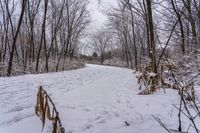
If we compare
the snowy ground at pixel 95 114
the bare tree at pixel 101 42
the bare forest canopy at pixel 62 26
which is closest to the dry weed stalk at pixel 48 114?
the snowy ground at pixel 95 114

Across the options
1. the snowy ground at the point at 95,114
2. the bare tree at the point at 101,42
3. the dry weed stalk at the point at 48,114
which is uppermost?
the bare tree at the point at 101,42

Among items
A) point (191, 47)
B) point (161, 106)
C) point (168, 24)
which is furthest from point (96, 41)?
point (161, 106)

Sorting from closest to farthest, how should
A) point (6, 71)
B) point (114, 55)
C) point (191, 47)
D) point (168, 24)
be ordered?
1. point (191, 47)
2. point (6, 71)
3. point (168, 24)
4. point (114, 55)

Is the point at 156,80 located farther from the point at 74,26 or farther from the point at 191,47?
the point at 74,26

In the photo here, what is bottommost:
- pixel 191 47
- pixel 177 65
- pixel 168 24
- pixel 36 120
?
pixel 36 120

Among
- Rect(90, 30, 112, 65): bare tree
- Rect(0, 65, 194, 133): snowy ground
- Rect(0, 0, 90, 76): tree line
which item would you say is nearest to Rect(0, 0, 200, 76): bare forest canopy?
Rect(0, 0, 90, 76): tree line

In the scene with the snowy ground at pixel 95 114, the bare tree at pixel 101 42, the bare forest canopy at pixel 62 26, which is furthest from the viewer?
the bare tree at pixel 101 42

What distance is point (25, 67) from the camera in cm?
1388

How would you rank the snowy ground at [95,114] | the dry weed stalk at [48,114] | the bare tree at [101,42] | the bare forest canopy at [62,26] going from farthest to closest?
1. the bare tree at [101,42]
2. the bare forest canopy at [62,26]
3. the snowy ground at [95,114]
4. the dry weed stalk at [48,114]

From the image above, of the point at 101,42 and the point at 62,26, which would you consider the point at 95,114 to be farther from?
the point at 101,42

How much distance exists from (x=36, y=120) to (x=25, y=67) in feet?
39.1

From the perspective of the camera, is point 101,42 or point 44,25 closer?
point 44,25

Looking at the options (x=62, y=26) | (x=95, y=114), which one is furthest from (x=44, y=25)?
(x=95, y=114)

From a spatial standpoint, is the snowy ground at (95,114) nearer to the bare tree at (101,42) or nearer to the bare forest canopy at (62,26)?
the bare forest canopy at (62,26)
